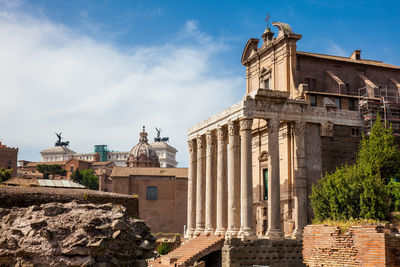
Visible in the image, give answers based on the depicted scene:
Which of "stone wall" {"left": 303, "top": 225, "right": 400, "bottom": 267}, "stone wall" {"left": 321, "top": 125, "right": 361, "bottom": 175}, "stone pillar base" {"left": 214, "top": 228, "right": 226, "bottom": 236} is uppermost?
"stone wall" {"left": 321, "top": 125, "right": 361, "bottom": 175}

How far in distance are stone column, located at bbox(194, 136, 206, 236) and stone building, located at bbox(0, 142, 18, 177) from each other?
7456 centimetres

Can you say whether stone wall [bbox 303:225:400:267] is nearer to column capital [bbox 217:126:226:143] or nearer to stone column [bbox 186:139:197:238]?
column capital [bbox 217:126:226:143]

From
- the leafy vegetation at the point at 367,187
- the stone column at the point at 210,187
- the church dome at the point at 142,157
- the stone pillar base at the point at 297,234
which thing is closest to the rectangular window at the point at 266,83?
the stone column at the point at 210,187

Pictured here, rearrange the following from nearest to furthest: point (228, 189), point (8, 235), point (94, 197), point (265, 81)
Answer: point (8, 235), point (94, 197), point (228, 189), point (265, 81)

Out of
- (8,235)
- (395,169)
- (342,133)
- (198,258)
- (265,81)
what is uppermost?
(265,81)

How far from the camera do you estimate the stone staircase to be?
2840 cm

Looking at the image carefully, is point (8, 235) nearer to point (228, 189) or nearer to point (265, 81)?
point (228, 189)

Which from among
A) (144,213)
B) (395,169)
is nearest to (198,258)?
(395,169)

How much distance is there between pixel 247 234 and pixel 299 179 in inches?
192

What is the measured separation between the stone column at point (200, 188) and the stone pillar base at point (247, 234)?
6008 mm

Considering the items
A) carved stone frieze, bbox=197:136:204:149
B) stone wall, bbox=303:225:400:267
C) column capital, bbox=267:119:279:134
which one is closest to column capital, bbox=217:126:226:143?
carved stone frieze, bbox=197:136:204:149

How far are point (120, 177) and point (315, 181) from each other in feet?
129

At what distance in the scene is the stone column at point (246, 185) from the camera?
28.5 m

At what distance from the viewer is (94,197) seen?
20.1m
